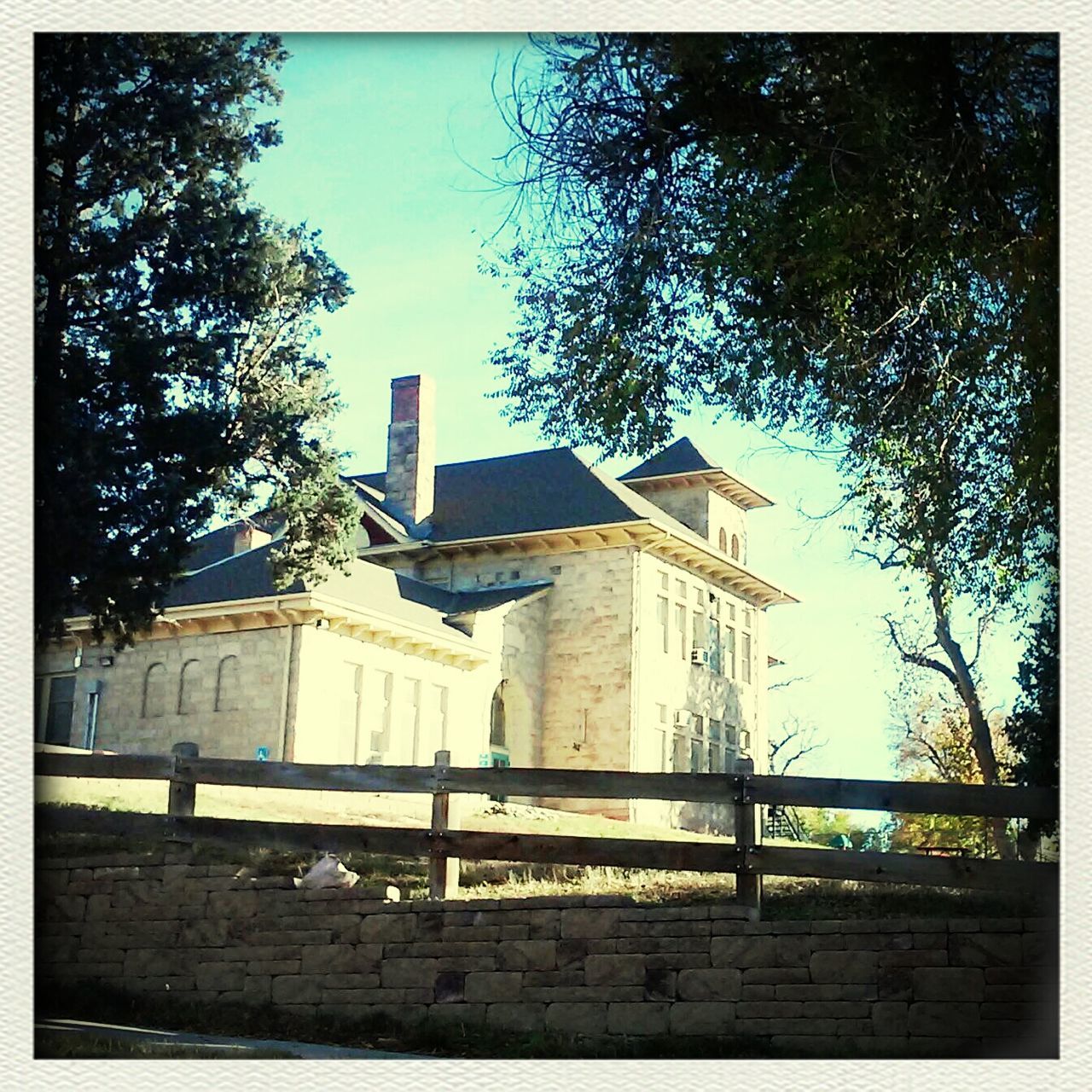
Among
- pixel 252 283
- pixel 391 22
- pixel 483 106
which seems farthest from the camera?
pixel 252 283

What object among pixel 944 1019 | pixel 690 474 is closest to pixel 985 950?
pixel 944 1019

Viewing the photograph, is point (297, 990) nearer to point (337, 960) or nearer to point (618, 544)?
point (337, 960)

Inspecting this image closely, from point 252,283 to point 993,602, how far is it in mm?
4034

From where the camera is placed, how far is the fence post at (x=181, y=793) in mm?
7703

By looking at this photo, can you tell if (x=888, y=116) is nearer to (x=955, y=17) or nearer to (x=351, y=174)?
(x=955, y=17)

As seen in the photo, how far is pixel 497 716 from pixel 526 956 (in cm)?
182

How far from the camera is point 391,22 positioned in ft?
19.9

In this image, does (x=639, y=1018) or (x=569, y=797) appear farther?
(x=569, y=797)

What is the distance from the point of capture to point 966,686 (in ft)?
25.1

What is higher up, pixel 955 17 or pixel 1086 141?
pixel 955 17

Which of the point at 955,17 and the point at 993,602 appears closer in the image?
the point at 955,17

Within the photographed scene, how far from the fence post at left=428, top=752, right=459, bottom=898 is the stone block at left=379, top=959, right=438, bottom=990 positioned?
0.33m

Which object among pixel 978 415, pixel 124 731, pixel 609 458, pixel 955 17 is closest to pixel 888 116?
pixel 955 17

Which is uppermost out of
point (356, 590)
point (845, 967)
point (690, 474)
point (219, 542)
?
point (690, 474)
